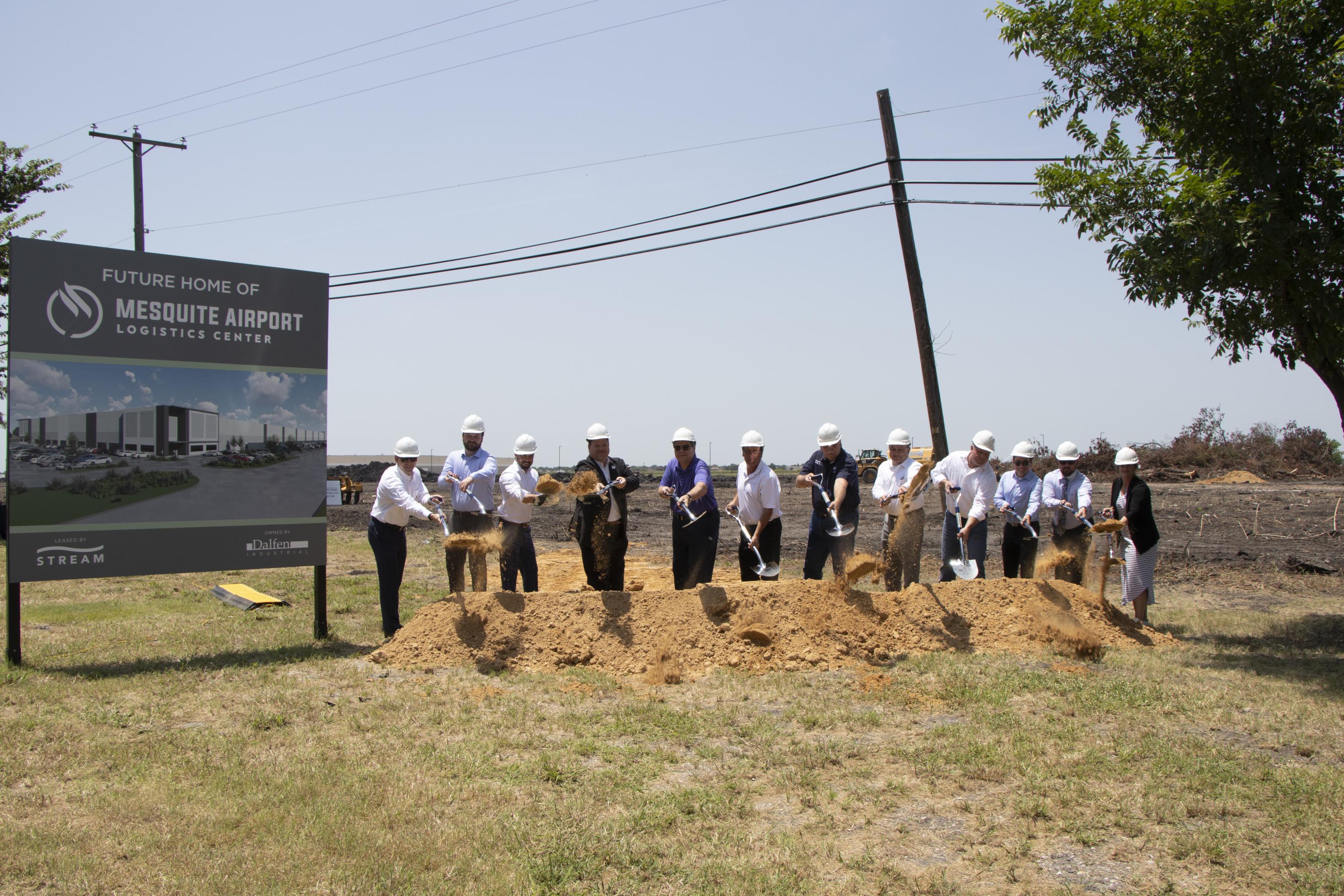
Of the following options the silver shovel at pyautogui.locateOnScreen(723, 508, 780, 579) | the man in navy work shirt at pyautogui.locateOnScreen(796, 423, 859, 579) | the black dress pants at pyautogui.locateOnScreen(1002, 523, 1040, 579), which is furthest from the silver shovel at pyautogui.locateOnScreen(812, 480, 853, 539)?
the black dress pants at pyautogui.locateOnScreen(1002, 523, 1040, 579)

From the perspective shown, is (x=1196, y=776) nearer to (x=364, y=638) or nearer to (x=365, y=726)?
(x=365, y=726)

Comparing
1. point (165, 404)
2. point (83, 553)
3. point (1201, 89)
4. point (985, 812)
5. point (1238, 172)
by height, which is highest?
point (1201, 89)

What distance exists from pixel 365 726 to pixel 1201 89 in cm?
925

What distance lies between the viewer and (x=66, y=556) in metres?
8.27

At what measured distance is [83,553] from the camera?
8344mm

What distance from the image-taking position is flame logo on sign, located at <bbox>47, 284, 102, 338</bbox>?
826cm

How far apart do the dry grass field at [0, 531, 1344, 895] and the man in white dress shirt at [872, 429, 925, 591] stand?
1861 millimetres

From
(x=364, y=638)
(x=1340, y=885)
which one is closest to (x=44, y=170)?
(x=364, y=638)

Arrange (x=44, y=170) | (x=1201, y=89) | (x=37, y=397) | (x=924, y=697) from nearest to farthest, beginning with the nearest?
(x=924, y=697)
(x=37, y=397)
(x=1201, y=89)
(x=44, y=170)

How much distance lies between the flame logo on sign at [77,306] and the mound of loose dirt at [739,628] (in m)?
3.97

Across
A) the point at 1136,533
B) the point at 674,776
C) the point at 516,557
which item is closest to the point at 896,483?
the point at 1136,533

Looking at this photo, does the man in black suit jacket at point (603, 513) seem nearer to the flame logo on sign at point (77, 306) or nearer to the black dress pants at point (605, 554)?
the black dress pants at point (605, 554)

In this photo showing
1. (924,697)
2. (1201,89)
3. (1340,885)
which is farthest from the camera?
(1201,89)

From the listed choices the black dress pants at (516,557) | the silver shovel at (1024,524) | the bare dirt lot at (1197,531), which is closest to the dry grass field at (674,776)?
the silver shovel at (1024,524)
